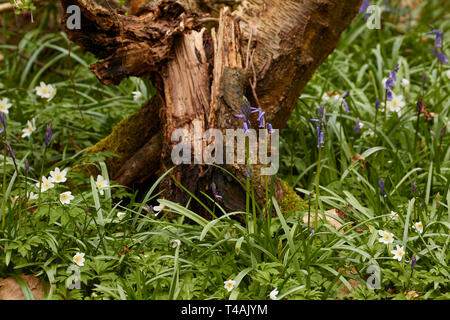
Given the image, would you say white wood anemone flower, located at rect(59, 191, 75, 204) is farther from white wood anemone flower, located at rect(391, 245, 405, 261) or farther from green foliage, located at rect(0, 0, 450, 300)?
white wood anemone flower, located at rect(391, 245, 405, 261)

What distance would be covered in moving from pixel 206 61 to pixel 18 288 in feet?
4.68

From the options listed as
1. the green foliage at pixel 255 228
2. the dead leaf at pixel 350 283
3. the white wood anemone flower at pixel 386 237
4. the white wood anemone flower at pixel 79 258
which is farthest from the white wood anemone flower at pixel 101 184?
the white wood anemone flower at pixel 386 237

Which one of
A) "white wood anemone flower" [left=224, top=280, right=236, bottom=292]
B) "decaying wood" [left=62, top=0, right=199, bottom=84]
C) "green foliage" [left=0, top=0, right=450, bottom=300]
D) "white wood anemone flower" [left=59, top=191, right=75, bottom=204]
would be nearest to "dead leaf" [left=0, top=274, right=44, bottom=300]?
"green foliage" [left=0, top=0, right=450, bottom=300]

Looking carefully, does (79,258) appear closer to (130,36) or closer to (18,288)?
(18,288)

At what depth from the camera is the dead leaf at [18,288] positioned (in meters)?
2.19

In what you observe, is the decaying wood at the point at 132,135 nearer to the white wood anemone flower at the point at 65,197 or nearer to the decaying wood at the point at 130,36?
the decaying wood at the point at 130,36

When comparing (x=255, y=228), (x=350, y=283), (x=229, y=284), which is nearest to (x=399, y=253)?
(x=350, y=283)

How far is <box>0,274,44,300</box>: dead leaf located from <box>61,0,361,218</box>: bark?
80 centimetres

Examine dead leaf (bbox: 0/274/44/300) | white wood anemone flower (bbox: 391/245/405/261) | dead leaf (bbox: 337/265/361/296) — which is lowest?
dead leaf (bbox: 337/265/361/296)

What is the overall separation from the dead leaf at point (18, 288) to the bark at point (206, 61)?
80 centimetres

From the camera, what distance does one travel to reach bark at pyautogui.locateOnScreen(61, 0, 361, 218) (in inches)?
105
